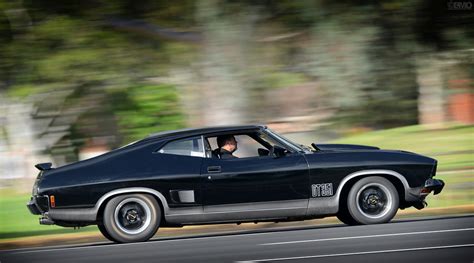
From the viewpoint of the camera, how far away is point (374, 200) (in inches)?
372

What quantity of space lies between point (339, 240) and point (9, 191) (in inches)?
332

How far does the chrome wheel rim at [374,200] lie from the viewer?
30.9 ft

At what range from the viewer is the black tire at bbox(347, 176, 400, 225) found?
9.40m

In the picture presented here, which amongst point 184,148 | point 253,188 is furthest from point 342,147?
point 184,148

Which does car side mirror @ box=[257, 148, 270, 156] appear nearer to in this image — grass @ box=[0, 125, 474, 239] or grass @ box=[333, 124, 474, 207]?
grass @ box=[0, 125, 474, 239]

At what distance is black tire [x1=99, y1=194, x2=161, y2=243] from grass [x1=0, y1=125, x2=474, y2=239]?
9.99ft

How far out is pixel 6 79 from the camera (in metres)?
15.1

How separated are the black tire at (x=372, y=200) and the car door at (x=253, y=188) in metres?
0.56

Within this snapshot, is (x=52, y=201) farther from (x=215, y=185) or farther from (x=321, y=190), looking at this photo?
(x=321, y=190)

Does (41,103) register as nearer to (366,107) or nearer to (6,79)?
(6,79)

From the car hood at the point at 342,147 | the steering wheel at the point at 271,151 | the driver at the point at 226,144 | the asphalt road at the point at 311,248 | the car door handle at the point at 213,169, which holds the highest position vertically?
the driver at the point at 226,144

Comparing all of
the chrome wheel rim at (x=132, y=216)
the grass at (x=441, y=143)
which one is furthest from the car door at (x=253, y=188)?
the grass at (x=441, y=143)

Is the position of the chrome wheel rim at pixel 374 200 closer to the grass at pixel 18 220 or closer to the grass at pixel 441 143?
the grass at pixel 18 220

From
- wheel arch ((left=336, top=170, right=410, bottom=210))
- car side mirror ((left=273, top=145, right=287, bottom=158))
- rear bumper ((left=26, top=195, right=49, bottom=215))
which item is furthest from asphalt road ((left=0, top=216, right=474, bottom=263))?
car side mirror ((left=273, top=145, right=287, bottom=158))
